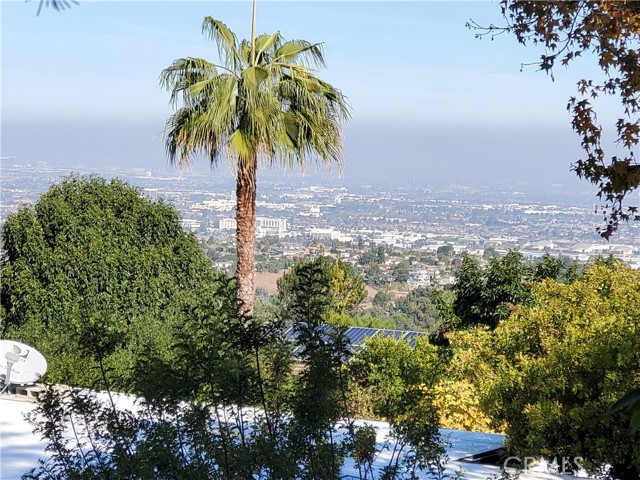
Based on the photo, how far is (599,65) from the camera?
467 cm

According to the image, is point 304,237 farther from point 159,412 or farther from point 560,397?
point 159,412

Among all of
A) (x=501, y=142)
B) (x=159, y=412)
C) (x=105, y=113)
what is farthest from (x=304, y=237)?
(x=159, y=412)

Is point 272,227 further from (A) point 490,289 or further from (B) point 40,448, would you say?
(B) point 40,448

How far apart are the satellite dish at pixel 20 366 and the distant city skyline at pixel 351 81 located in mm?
2983

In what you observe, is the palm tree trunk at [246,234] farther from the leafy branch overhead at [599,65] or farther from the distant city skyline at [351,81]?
the leafy branch overhead at [599,65]

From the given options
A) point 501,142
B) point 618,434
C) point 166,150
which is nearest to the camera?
point 618,434

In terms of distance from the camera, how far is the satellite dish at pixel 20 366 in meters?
7.73

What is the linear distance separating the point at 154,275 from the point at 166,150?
3071mm

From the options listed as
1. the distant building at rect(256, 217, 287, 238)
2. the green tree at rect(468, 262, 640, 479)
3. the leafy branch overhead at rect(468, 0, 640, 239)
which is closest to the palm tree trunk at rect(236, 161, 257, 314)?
the green tree at rect(468, 262, 640, 479)

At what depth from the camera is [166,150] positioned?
10352 millimetres

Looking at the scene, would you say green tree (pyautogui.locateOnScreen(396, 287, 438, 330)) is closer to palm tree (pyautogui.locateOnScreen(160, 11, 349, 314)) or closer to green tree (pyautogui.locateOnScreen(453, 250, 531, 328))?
green tree (pyautogui.locateOnScreen(453, 250, 531, 328))

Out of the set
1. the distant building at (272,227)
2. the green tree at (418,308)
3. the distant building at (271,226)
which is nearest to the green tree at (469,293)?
the green tree at (418,308)

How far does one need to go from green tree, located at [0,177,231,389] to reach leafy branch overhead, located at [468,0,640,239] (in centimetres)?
839

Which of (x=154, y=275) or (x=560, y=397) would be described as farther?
(x=154, y=275)
